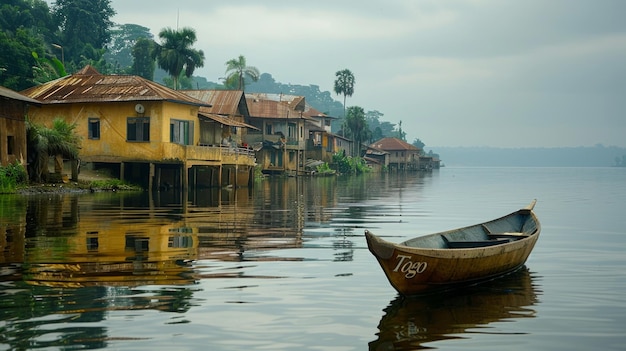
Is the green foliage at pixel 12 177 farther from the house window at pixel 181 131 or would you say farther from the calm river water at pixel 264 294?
the calm river water at pixel 264 294

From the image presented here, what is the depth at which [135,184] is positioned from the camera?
43906 millimetres

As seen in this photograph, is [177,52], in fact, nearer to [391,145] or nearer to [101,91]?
[101,91]

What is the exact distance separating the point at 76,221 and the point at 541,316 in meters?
15.8

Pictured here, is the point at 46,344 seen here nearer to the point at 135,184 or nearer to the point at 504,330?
the point at 504,330

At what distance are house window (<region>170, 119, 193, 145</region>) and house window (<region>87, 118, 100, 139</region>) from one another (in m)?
4.01

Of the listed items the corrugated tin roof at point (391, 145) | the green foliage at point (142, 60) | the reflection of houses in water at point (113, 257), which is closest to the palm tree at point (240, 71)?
the green foliage at point (142, 60)

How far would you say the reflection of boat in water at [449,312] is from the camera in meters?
9.64

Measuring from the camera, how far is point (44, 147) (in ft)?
122

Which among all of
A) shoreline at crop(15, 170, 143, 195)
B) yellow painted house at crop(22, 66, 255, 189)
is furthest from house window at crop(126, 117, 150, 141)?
shoreline at crop(15, 170, 143, 195)

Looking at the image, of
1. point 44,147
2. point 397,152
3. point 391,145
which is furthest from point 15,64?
point 391,145

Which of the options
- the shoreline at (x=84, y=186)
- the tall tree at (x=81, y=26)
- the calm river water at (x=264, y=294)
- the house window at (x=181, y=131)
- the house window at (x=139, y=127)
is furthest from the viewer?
the tall tree at (x=81, y=26)

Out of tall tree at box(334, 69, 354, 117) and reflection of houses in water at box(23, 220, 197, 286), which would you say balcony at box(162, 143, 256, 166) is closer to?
reflection of houses in water at box(23, 220, 197, 286)

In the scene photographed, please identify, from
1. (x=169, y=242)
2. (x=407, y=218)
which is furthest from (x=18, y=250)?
(x=407, y=218)

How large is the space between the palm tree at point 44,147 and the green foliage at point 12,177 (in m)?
1.61
